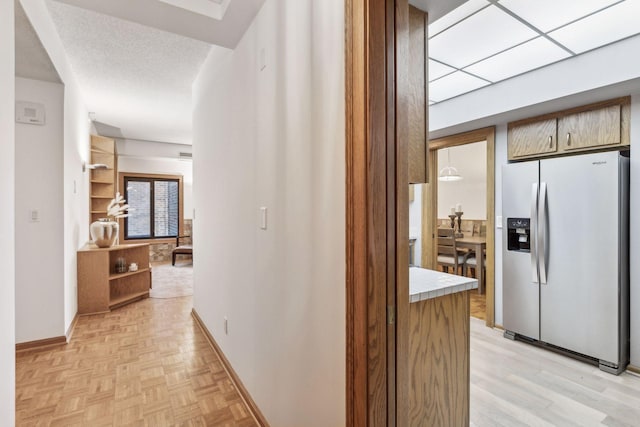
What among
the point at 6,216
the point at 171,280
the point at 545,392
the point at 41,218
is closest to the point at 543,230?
the point at 545,392

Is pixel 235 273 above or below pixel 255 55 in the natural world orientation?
below

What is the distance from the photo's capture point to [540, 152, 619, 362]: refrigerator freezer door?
2398 millimetres

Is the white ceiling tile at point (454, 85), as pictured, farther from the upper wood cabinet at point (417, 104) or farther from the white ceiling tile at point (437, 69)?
the upper wood cabinet at point (417, 104)

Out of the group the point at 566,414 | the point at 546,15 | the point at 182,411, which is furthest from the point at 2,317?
the point at 546,15

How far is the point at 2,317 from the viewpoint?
55.0 inches

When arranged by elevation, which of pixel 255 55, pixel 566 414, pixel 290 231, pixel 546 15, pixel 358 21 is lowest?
pixel 566 414

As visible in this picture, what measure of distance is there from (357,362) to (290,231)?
635 millimetres

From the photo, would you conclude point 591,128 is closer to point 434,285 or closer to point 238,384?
point 434,285

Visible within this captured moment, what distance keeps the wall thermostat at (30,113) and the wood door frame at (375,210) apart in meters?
3.13

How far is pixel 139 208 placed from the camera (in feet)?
24.5

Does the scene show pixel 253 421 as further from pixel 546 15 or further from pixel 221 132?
pixel 546 15

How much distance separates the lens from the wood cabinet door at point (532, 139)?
284cm

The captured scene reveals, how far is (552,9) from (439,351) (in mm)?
1997

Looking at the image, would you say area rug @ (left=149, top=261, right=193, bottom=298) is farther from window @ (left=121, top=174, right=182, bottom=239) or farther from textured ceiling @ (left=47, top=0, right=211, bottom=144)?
textured ceiling @ (left=47, top=0, right=211, bottom=144)
